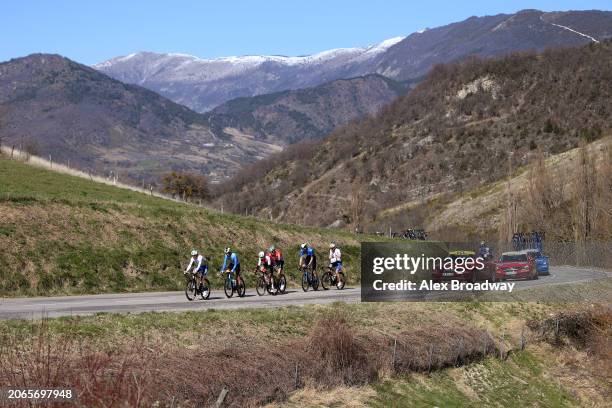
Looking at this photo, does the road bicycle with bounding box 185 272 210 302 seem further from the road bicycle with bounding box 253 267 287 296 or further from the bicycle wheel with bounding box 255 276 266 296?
the bicycle wheel with bounding box 255 276 266 296

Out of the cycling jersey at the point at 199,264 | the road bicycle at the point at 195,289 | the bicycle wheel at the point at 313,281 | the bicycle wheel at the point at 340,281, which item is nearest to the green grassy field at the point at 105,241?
the bicycle wheel at the point at 313,281

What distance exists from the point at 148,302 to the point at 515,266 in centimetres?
1802

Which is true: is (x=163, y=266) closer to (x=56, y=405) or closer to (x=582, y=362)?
(x=582, y=362)

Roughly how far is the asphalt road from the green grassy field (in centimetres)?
202

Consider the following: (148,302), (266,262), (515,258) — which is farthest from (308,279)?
(515,258)

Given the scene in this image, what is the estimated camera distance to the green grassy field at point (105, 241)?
32.7 metres

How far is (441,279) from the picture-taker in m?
32.4

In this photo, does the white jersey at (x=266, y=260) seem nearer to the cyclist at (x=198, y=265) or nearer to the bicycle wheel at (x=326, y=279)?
the cyclist at (x=198, y=265)

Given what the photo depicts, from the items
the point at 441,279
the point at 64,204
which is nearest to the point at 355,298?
the point at 441,279

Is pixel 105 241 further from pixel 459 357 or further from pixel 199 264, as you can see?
pixel 459 357

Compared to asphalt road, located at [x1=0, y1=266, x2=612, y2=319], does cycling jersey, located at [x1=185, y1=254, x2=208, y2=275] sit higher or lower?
higher

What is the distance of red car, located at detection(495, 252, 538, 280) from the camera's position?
36406 mm

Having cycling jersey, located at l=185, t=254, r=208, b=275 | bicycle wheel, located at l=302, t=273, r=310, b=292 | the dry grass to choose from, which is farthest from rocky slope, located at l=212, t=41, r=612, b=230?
the dry grass

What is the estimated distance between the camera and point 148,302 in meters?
28.5
